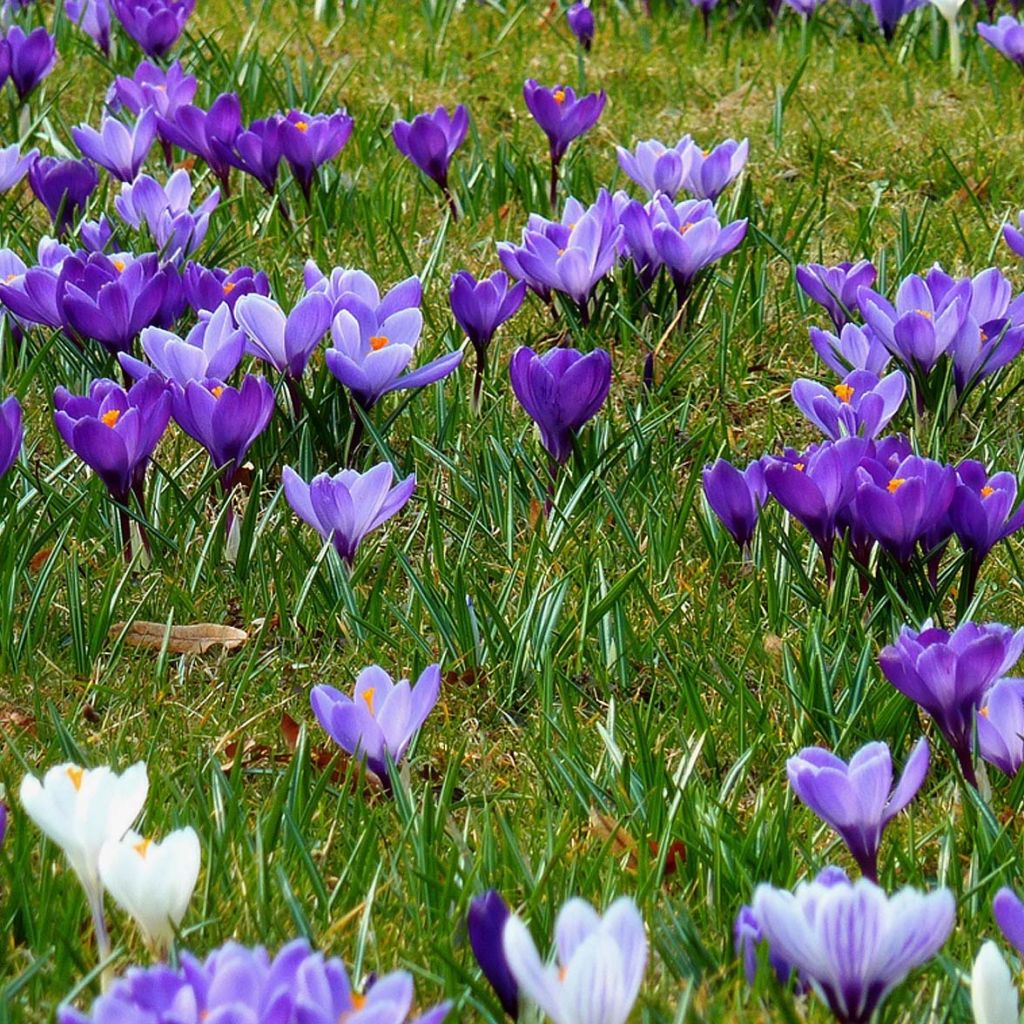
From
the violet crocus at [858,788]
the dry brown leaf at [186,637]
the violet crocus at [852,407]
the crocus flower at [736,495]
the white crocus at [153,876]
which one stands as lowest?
the dry brown leaf at [186,637]

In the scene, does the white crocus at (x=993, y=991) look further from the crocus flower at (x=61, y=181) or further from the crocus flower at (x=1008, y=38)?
the crocus flower at (x=1008, y=38)

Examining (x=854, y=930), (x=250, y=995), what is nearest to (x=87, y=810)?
(x=250, y=995)

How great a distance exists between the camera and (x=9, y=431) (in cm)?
214

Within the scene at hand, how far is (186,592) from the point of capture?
225 centimetres

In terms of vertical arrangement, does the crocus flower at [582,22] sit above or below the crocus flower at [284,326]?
below

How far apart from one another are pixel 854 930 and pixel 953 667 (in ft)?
1.81

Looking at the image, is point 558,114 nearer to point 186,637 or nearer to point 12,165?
point 12,165

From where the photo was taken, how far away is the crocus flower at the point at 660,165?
318 cm

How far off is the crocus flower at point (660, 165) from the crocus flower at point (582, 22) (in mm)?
1399

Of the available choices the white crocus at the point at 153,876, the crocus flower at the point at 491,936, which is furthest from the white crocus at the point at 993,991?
the white crocus at the point at 153,876

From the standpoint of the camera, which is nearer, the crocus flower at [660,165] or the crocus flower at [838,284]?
the crocus flower at [838,284]

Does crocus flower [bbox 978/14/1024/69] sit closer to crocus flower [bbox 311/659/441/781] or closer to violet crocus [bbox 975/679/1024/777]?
violet crocus [bbox 975/679/1024/777]

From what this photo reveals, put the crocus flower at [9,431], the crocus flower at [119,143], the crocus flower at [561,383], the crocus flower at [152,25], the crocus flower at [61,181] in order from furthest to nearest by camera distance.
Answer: the crocus flower at [152,25] → the crocus flower at [119,143] → the crocus flower at [61,181] → the crocus flower at [561,383] → the crocus flower at [9,431]

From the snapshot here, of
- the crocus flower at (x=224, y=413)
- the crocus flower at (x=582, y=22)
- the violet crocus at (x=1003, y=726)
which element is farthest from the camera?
the crocus flower at (x=582, y=22)
